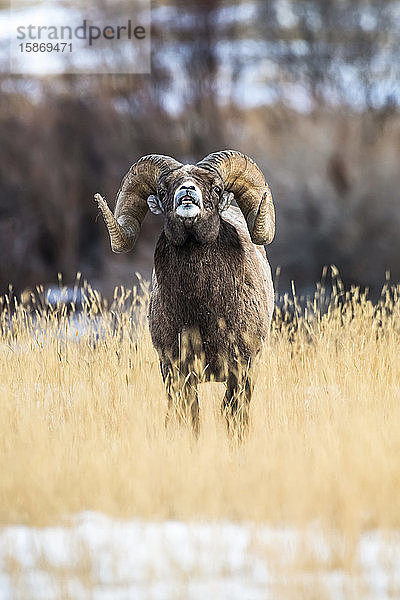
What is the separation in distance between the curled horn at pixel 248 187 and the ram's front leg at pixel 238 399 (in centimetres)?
98

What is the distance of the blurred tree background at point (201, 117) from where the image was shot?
17.8 meters

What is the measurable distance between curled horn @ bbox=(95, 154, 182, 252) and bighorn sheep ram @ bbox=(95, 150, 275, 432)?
0.01m

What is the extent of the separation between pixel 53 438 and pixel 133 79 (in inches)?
668

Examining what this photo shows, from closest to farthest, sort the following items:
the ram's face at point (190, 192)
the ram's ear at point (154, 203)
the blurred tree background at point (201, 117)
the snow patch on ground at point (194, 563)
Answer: the snow patch on ground at point (194, 563)
the ram's face at point (190, 192)
the ram's ear at point (154, 203)
the blurred tree background at point (201, 117)

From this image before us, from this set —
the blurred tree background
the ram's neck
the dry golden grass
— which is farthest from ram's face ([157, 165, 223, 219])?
the blurred tree background

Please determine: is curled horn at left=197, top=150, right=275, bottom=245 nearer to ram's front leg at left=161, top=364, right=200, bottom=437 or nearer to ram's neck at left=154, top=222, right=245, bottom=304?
ram's neck at left=154, top=222, right=245, bottom=304

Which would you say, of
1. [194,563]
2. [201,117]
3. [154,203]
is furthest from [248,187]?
[201,117]

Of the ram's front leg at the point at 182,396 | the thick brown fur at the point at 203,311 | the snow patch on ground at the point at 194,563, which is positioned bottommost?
the snow patch on ground at the point at 194,563

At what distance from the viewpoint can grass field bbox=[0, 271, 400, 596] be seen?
4969 mm

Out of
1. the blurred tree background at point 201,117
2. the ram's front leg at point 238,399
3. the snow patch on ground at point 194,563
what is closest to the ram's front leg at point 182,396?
the ram's front leg at point 238,399

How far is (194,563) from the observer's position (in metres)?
4.33

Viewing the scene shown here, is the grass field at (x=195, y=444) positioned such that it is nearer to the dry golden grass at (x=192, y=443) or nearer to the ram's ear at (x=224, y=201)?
the dry golden grass at (x=192, y=443)

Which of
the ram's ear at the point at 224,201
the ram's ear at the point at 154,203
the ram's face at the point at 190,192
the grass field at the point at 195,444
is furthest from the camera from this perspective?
the ram's ear at the point at 154,203

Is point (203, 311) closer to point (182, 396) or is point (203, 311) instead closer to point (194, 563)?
point (182, 396)
